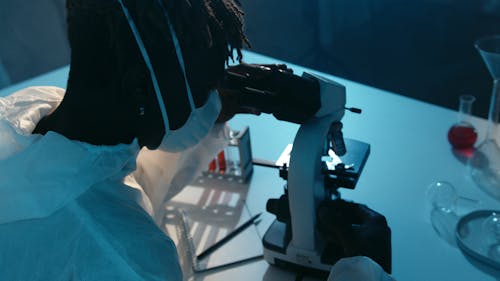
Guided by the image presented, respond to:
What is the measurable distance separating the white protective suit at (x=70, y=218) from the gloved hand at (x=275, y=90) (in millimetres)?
232

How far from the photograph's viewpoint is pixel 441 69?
2.47 meters

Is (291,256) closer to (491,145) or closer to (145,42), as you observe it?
(145,42)

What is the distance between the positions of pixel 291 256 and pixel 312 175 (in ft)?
0.63

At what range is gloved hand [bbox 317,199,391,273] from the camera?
0.87m

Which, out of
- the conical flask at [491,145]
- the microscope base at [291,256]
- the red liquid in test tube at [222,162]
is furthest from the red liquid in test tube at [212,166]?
the conical flask at [491,145]

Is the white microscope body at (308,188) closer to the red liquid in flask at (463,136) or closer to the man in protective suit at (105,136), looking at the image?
the man in protective suit at (105,136)

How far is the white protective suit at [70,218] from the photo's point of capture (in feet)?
2.52

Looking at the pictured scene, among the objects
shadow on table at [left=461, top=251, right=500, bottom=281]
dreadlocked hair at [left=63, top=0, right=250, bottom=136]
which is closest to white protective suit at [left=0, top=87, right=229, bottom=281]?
dreadlocked hair at [left=63, top=0, right=250, bottom=136]

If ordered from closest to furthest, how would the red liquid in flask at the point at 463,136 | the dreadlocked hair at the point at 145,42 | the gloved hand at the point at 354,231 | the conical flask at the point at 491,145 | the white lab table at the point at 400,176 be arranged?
the dreadlocked hair at the point at 145,42 → the gloved hand at the point at 354,231 → the white lab table at the point at 400,176 → the conical flask at the point at 491,145 → the red liquid in flask at the point at 463,136

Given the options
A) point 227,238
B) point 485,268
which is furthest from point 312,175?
point 485,268

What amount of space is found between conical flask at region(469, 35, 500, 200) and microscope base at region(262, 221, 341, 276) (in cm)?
48

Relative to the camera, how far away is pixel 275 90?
2.95ft

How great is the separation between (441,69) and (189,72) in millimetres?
1977

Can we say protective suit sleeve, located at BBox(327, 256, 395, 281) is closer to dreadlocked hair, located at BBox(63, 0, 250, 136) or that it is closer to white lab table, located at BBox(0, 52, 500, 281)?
white lab table, located at BBox(0, 52, 500, 281)
